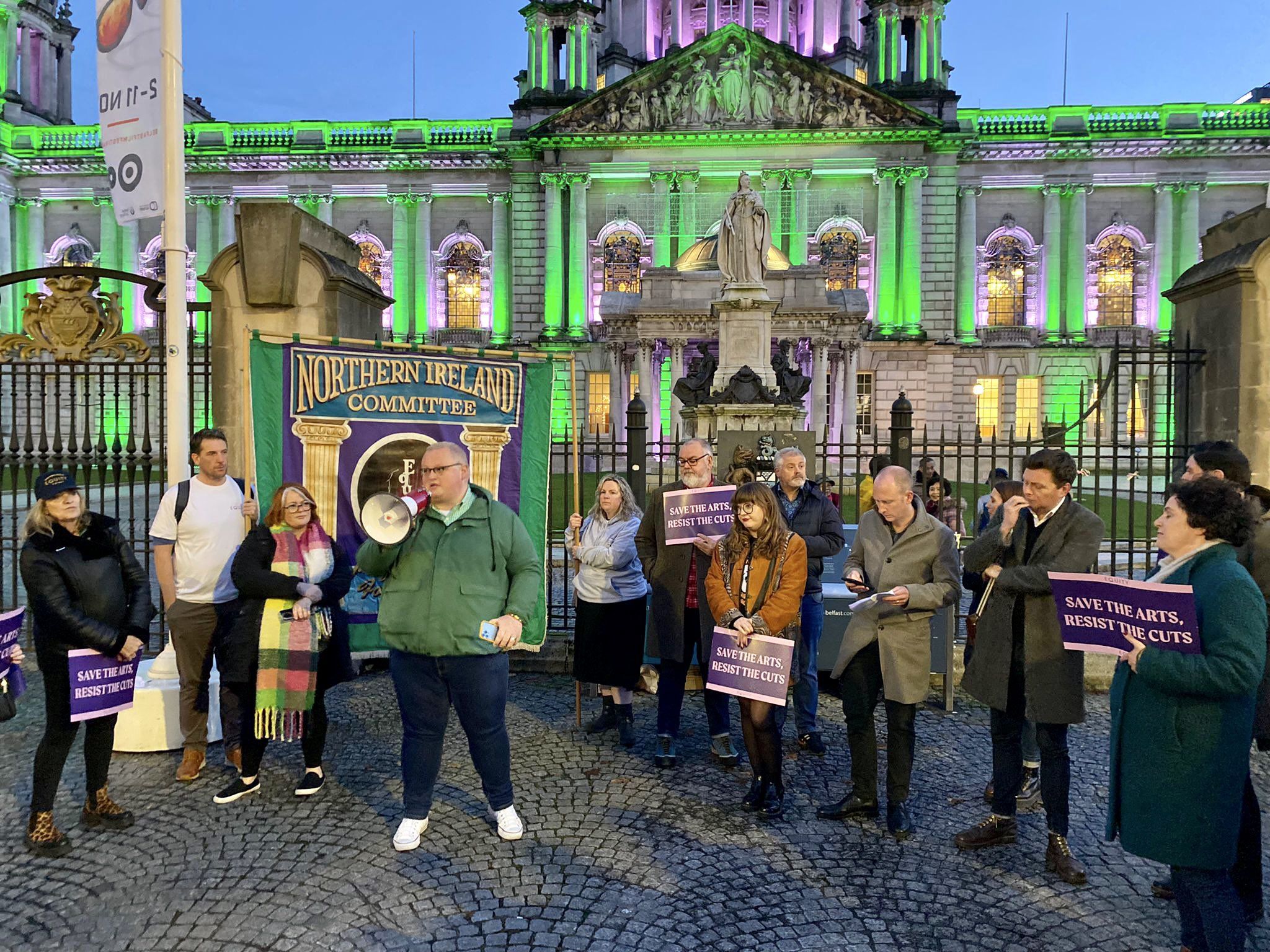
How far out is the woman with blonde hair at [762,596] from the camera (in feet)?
15.1

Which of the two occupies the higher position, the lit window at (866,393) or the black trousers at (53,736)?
the lit window at (866,393)

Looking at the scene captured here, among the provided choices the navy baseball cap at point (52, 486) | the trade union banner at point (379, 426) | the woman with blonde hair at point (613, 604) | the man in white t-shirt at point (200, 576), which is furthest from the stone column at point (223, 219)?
the navy baseball cap at point (52, 486)

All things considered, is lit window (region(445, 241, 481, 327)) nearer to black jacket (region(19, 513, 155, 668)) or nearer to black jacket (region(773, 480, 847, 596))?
black jacket (region(773, 480, 847, 596))

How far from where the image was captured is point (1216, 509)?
10.4 feet

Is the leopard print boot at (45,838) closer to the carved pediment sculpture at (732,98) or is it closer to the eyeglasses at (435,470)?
the eyeglasses at (435,470)

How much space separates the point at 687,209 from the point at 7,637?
1490 inches

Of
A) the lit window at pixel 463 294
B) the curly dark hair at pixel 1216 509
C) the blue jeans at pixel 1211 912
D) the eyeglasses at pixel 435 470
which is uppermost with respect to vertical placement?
the lit window at pixel 463 294

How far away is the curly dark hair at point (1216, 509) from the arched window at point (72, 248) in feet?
172

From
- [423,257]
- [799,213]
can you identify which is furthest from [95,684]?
[423,257]

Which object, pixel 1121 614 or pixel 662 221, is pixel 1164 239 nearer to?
pixel 662 221

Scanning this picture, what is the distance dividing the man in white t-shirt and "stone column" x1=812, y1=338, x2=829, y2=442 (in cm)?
2490

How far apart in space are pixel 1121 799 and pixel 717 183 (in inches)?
1534

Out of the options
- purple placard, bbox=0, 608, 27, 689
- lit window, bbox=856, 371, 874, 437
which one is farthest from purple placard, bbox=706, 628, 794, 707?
lit window, bbox=856, 371, 874, 437

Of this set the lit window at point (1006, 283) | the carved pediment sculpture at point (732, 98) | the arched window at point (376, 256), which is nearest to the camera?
the carved pediment sculpture at point (732, 98)
